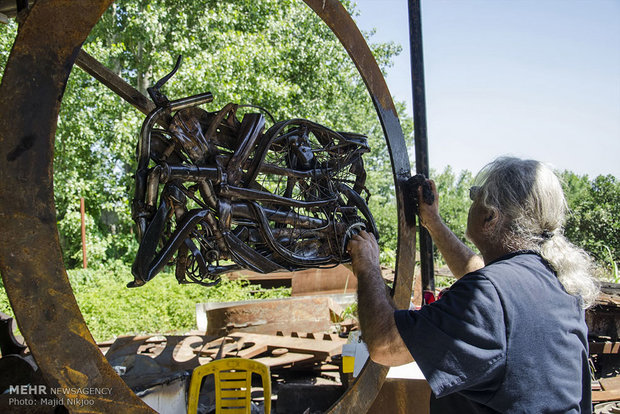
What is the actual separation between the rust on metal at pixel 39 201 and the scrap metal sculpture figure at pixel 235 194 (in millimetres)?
494

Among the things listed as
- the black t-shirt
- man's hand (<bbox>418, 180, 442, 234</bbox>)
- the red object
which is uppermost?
man's hand (<bbox>418, 180, 442, 234</bbox>)

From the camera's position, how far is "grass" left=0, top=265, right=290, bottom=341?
9805 mm

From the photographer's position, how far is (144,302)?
10.7 m

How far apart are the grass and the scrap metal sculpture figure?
7.53 m

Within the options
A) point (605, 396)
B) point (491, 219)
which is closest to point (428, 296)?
point (605, 396)

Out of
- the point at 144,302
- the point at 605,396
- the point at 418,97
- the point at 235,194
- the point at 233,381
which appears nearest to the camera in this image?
the point at 235,194

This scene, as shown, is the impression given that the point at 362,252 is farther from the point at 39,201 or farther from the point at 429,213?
the point at 39,201

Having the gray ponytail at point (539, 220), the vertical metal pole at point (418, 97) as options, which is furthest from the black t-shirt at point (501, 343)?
the vertical metal pole at point (418, 97)

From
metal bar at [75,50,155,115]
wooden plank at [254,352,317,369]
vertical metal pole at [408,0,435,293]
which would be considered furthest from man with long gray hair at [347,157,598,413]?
wooden plank at [254,352,317,369]

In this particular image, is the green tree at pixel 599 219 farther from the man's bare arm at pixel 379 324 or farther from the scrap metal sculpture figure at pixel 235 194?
the man's bare arm at pixel 379 324

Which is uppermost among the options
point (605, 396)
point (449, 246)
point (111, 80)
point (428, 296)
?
point (111, 80)

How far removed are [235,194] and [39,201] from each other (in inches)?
42.6

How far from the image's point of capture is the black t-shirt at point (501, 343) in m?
1.95

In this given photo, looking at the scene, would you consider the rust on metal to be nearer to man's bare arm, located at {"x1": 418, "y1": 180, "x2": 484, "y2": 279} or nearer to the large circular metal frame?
the large circular metal frame
